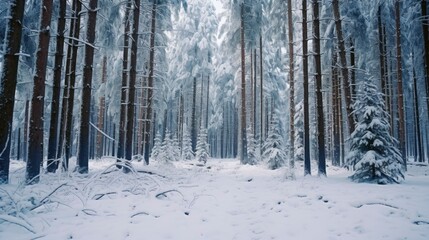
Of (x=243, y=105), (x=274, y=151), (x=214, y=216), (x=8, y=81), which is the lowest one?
(x=214, y=216)

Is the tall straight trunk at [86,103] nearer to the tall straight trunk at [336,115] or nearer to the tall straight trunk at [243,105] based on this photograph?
the tall straight trunk at [243,105]

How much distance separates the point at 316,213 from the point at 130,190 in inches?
184

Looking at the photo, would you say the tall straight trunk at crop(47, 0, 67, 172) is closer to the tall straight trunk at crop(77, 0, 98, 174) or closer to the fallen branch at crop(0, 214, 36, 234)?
the tall straight trunk at crop(77, 0, 98, 174)

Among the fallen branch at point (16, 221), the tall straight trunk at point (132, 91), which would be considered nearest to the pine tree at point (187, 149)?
the tall straight trunk at point (132, 91)

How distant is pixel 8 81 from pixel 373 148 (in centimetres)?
1100

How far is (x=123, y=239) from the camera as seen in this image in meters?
3.81

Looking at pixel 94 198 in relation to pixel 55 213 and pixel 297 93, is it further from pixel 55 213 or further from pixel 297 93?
pixel 297 93

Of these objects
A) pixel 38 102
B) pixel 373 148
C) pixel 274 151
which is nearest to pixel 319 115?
pixel 373 148

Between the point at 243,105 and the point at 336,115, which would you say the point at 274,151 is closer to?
the point at 243,105

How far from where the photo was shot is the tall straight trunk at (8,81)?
6.39m

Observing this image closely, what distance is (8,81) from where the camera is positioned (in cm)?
655

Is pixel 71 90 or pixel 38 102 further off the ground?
pixel 71 90

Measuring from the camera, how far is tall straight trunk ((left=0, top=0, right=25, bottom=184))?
639cm

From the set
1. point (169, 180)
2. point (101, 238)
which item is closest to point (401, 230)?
point (101, 238)
